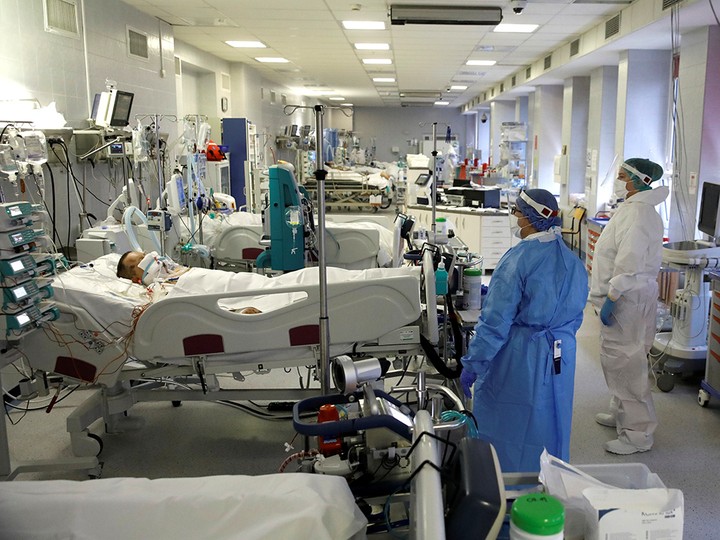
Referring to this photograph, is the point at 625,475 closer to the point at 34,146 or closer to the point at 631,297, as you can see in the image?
the point at 631,297

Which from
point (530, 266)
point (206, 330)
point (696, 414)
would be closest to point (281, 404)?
point (206, 330)

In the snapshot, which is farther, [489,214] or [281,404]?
[489,214]

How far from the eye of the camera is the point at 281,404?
4.61m

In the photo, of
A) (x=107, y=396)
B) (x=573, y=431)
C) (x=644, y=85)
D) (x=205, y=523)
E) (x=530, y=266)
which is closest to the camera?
(x=205, y=523)

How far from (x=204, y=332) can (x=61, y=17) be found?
12.7 ft

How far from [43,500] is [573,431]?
3.37 meters

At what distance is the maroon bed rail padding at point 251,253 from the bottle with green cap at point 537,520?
5.81m

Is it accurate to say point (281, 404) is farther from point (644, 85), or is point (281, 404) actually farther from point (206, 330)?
point (644, 85)

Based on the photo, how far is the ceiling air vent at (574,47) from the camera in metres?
8.74

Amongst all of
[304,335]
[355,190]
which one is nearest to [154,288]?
[304,335]

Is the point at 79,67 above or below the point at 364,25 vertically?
below

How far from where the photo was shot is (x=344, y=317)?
3.54 meters

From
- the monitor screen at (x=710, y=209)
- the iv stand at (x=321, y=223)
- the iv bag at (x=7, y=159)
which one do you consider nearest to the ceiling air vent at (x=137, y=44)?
the iv bag at (x=7, y=159)

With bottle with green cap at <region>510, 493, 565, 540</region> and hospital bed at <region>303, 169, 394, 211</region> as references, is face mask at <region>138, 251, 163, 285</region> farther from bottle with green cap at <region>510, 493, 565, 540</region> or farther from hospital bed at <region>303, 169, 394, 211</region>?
hospital bed at <region>303, 169, 394, 211</region>
